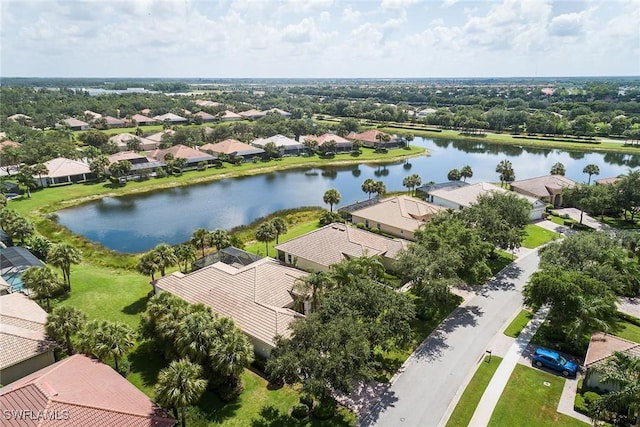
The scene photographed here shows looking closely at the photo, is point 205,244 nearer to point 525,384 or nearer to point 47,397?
point 47,397

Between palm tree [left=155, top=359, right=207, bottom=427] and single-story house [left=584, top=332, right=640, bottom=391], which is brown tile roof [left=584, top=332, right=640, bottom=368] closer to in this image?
single-story house [left=584, top=332, right=640, bottom=391]

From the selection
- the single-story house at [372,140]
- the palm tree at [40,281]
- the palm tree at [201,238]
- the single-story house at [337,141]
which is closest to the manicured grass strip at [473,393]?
the palm tree at [201,238]

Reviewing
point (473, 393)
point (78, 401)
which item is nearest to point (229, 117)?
point (78, 401)

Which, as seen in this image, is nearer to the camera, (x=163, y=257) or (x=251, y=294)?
(x=251, y=294)

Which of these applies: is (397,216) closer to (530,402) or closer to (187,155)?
(530,402)

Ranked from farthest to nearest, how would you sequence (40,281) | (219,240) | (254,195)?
(254,195) < (219,240) < (40,281)

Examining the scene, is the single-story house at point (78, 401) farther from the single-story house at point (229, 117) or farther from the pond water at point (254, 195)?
the single-story house at point (229, 117)
